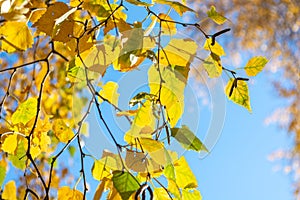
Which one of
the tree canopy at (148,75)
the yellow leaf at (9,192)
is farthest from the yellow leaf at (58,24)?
the yellow leaf at (9,192)

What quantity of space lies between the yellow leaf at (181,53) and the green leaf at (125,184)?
0.13m

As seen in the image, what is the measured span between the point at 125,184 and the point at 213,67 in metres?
0.15

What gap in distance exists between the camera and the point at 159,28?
50 cm

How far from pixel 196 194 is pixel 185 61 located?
129 millimetres

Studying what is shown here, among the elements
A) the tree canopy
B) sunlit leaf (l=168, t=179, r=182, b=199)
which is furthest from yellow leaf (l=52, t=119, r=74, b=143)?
sunlit leaf (l=168, t=179, r=182, b=199)

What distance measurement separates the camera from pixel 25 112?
55 cm

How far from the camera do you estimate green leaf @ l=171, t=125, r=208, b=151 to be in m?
0.46

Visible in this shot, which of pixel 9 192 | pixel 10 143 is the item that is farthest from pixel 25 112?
pixel 9 192

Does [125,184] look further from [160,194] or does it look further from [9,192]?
[9,192]

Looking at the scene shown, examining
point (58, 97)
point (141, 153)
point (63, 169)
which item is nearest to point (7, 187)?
point (141, 153)

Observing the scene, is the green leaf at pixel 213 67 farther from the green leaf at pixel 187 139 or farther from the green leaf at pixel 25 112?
the green leaf at pixel 25 112

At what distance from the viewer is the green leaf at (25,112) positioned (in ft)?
1.79

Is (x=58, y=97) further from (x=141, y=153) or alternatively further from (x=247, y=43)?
(x=247, y=43)

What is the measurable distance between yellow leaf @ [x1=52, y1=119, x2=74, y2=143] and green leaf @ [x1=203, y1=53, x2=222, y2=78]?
0.59 ft
